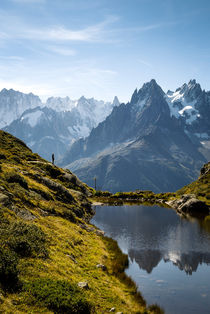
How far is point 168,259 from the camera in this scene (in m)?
50.5

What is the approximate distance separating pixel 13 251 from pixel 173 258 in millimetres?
31731

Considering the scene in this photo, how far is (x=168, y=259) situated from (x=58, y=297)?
→ 31.0 m

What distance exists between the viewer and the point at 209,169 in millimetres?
159125

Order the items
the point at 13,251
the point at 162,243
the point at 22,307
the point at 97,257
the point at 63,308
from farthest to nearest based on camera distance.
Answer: the point at 162,243 < the point at 97,257 < the point at 13,251 < the point at 63,308 < the point at 22,307

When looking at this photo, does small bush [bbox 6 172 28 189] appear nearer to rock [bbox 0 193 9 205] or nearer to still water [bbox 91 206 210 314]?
rock [bbox 0 193 9 205]

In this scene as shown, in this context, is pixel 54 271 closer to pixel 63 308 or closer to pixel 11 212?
pixel 63 308

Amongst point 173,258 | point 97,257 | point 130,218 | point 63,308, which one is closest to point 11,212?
point 97,257

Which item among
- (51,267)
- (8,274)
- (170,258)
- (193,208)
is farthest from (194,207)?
(8,274)

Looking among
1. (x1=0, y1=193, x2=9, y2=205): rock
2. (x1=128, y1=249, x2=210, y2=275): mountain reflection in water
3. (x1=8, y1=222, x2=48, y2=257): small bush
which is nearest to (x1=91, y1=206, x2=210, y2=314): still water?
(x1=128, y1=249, x2=210, y2=275): mountain reflection in water

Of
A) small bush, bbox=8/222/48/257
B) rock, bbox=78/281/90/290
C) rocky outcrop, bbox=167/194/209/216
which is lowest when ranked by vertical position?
A: rock, bbox=78/281/90/290

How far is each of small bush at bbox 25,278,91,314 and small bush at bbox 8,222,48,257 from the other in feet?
18.4

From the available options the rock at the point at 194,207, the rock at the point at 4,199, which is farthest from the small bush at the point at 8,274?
the rock at the point at 194,207

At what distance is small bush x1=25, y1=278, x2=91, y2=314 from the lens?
23.4 metres

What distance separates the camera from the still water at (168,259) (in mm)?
34250
